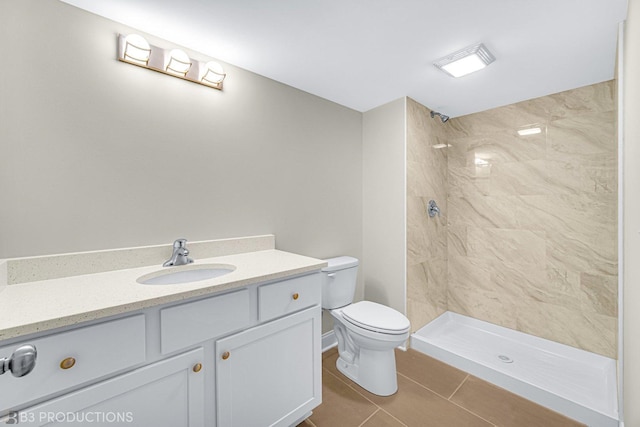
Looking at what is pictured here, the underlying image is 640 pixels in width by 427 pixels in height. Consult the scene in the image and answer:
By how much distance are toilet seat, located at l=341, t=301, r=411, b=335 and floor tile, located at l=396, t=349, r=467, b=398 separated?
50 cm

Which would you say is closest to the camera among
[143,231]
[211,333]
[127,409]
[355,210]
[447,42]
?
[127,409]

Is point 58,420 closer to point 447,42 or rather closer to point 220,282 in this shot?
point 220,282

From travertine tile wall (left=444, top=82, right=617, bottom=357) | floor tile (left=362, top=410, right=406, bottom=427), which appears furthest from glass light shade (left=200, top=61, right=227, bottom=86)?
floor tile (left=362, top=410, right=406, bottom=427)

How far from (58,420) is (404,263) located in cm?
209

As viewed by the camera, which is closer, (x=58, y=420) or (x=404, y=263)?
(x=58, y=420)

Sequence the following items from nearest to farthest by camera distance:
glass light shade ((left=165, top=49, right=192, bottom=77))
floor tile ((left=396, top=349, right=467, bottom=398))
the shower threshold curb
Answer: glass light shade ((left=165, top=49, right=192, bottom=77)) → the shower threshold curb → floor tile ((left=396, top=349, right=467, bottom=398))

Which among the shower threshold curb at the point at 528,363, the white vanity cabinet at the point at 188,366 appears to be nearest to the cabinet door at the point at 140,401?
the white vanity cabinet at the point at 188,366

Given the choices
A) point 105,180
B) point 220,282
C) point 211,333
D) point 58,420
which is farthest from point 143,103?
point 58,420

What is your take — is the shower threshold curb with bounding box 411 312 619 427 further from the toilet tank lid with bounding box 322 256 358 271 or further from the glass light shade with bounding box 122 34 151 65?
→ the glass light shade with bounding box 122 34 151 65

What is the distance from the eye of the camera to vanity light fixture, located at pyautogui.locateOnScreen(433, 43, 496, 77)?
1543 mm

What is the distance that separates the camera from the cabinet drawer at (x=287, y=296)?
120cm

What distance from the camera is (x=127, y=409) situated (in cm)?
86

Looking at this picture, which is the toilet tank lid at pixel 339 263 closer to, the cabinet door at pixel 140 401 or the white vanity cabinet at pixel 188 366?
the white vanity cabinet at pixel 188 366

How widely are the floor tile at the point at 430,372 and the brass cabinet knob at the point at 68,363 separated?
192cm
